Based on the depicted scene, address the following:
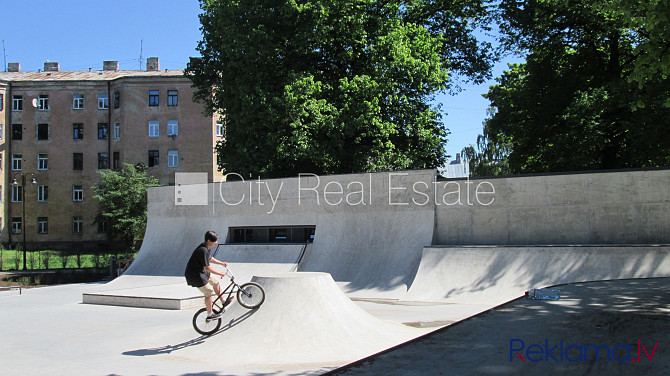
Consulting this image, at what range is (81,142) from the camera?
154ft

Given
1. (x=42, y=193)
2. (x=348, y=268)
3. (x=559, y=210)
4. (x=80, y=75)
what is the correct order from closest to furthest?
(x=559, y=210) → (x=348, y=268) → (x=42, y=193) → (x=80, y=75)

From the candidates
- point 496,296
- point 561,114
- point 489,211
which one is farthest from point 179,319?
point 561,114

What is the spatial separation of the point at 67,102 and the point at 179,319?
4151cm

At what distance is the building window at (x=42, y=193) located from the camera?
4650cm

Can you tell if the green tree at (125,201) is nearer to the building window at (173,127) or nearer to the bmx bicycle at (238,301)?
the building window at (173,127)

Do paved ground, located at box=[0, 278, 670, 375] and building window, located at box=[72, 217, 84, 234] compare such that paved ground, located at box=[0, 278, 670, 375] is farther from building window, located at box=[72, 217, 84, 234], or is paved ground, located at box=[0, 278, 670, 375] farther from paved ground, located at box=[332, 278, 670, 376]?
building window, located at box=[72, 217, 84, 234]

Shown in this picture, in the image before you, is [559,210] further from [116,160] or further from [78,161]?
[78,161]

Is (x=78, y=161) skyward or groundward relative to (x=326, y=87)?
groundward

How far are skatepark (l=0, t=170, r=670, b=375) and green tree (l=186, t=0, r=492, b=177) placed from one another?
385 centimetres

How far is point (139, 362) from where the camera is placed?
776cm

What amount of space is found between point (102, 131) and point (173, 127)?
249 inches

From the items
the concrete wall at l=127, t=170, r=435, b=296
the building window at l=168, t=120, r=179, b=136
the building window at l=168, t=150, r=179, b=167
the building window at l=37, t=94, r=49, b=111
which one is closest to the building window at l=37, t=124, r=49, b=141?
the building window at l=37, t=94, r=49, b=111

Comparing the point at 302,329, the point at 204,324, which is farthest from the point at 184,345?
the point at 302,329

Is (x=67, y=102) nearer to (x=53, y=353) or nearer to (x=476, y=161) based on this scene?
(x=476, y=161)
